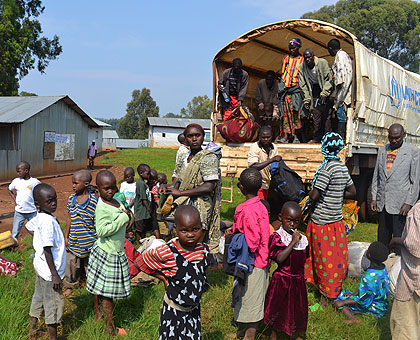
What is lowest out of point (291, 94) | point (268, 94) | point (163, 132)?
point (291, 94)

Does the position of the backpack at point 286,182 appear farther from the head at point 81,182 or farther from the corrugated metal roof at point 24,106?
the corrugated metal roof at point 24,106

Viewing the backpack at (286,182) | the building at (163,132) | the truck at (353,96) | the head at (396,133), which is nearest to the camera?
the head at (396,133)

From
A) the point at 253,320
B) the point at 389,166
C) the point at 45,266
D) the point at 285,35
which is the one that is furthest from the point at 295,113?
the point at 45,266

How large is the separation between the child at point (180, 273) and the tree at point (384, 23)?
36279 millimetres

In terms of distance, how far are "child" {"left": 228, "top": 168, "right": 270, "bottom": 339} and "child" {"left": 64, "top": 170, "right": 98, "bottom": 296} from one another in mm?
1711

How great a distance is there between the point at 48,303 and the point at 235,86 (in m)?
4.96

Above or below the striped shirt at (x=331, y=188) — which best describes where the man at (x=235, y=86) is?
above

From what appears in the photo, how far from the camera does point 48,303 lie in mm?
2996

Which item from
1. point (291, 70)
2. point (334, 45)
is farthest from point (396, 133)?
point (291, 70)

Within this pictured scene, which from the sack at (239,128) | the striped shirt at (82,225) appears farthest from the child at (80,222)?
the sack at (239,128)

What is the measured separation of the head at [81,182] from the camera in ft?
13.1

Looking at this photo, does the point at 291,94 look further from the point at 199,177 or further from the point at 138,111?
the point at 138,111

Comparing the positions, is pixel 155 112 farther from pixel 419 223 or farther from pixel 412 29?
pixel 419 223

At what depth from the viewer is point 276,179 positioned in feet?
17.8
